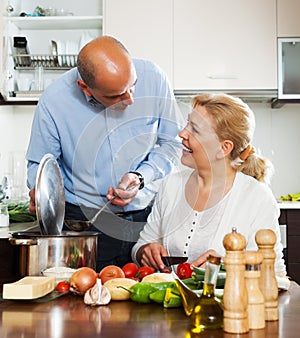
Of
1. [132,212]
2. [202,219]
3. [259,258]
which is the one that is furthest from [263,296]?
[132,212]

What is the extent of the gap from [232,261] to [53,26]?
3.13 meters

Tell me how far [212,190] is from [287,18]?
1.92m

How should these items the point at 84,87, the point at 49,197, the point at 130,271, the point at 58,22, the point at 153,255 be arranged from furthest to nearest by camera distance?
the point at 58,22 < the point at 84,87 < the point at 153,255 < the point at 49,197 < the point at 130,271

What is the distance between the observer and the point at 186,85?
373 cm

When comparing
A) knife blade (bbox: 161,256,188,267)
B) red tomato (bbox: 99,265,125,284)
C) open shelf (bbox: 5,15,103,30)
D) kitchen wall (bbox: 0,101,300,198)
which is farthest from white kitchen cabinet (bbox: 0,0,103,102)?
red tomato (bbox: 99,265,125,284)

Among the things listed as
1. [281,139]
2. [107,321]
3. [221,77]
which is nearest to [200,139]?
[107,321]

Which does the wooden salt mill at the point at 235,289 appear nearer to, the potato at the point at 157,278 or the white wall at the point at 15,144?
the potato at the point at 157,278

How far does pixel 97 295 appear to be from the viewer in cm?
133

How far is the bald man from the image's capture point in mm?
2357

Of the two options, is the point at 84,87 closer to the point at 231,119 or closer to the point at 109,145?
the point at 109,145

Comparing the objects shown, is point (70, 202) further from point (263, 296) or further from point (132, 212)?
point (263, 296)

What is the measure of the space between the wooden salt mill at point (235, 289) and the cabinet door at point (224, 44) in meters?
2.71

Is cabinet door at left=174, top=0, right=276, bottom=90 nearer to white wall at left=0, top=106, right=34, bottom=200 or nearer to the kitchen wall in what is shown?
the kitchen wall

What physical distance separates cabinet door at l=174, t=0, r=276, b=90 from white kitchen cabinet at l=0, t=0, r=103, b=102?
19.9 inches
